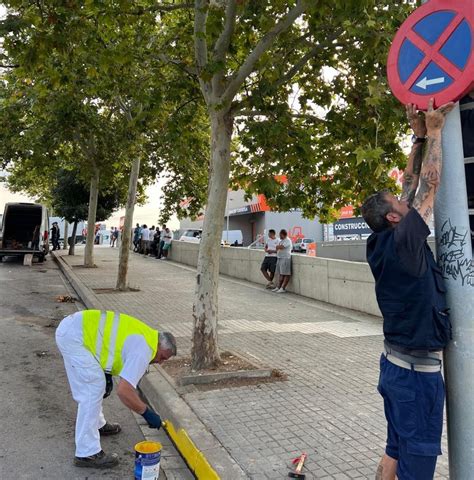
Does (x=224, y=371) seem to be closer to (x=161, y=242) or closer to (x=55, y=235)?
(x=161, y=242)

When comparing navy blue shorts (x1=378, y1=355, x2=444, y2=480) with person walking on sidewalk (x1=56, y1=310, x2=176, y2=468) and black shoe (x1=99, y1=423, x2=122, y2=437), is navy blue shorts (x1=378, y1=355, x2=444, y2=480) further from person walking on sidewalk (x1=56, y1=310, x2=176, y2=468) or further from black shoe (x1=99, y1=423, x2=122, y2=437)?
black shoe (x1=99, y1=423, x2=122, y2=437)

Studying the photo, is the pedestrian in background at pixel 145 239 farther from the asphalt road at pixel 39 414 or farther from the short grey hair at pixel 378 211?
the short grey hair at pixel 378 211

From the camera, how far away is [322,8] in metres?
5.20

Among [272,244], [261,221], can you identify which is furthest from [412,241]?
[261,221]

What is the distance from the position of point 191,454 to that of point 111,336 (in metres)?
1.17

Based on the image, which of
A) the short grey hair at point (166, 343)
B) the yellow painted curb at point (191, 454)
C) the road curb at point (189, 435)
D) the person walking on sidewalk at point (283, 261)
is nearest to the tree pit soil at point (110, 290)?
the person walking on sidewalk at point (283, 261)

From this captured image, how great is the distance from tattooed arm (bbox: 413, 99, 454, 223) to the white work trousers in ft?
8.69

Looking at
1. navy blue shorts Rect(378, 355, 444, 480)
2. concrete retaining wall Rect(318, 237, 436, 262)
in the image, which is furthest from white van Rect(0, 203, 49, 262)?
navy blue shorts Rect(378, 355, 444, 480)

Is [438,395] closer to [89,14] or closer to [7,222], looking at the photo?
[89,14]

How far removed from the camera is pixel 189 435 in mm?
4180

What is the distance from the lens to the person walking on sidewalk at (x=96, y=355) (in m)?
3.64

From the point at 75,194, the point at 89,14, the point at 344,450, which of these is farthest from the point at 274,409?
the point at 75,194

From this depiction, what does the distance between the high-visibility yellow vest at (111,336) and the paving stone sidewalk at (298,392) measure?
1145mm

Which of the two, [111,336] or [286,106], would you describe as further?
[286,106]
